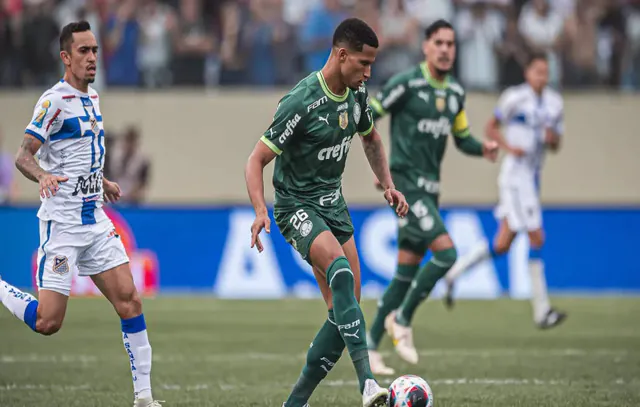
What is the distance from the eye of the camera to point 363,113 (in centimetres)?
750

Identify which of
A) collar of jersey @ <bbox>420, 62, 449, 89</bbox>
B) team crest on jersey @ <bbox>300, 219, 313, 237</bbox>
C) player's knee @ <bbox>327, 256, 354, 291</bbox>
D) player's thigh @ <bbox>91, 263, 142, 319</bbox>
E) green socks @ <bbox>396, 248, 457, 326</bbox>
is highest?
collar of jersey @ <bbox>420, 62, 449, 89</bbox>

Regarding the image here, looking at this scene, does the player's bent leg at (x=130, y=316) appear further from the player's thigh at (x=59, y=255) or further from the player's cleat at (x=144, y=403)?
the player's thigh at (x=59, y=255)

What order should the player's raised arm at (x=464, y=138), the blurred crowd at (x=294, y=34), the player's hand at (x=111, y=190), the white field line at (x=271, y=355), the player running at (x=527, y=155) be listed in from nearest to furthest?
the player's hand at (x=111, y=190) < the white field line at (x=271, y=355) < the player's raised arm at (x=464, y=138) < the player running at (x=527, y=155) < the blurred crowd at (x=294, y=34)

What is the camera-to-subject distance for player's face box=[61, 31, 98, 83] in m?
7.62

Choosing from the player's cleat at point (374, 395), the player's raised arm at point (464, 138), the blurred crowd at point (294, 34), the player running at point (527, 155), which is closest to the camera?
the player's cleat at point (374, 395)

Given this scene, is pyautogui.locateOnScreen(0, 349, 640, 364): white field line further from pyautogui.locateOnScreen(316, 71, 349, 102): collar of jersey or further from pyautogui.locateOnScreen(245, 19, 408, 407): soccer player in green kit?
pyautogui.locateOnScreen(316, 71, 349, 102): collar of jersey

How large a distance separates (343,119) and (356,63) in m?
0.43

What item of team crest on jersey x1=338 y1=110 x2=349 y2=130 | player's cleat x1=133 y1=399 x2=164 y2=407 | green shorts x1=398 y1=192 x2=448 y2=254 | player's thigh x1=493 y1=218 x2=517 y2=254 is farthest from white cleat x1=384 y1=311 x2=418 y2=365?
player's thigh x1=493 y1=218 x2=517 y2=254

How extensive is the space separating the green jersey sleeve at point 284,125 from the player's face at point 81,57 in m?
1.43

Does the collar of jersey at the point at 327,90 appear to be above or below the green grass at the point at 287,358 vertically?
above

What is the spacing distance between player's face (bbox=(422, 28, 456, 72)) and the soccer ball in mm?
4179

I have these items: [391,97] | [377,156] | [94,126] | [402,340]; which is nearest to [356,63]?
[377,156]

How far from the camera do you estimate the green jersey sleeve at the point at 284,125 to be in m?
7.01

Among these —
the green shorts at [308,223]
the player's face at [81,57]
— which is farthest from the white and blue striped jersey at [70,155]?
the green shorts at [308,223]
